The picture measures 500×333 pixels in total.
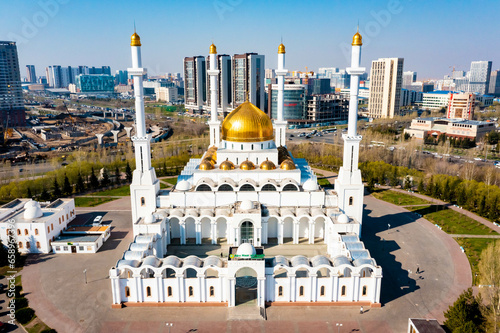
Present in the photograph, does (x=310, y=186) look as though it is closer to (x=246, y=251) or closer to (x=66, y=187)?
(x=246, y=251)

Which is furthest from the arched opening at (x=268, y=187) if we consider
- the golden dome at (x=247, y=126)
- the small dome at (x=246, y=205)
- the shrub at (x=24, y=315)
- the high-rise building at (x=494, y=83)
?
the high-rise building at (x=494, y=83)

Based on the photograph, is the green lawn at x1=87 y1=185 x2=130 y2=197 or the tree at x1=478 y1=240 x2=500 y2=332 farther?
the green lawn at x1=87 y1=185 x2=130 y2=197

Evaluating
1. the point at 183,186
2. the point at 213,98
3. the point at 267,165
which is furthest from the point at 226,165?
the point at 213,98

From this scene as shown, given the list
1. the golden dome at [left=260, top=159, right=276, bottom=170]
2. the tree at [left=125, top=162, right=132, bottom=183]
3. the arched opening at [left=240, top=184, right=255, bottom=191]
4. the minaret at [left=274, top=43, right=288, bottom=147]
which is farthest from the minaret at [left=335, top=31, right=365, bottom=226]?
the tree at [left=125, top=162, right=132, bottom=183]

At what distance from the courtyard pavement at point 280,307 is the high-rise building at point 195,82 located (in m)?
89.3

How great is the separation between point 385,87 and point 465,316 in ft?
296

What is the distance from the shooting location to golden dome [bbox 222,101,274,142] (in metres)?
32.8

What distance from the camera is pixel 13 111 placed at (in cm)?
8725

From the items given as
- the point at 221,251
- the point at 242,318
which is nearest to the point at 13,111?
the point at 221,251

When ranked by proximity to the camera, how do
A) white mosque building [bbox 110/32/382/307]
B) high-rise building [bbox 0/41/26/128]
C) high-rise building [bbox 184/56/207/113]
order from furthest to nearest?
high-rise building [bbox 184/56/207/113]
high-rise building [bbox 0/41/26/128]
white mosque building [bbox 110/32/382/307]

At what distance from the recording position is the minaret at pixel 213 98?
37.2 meters

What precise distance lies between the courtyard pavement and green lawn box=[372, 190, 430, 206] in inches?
305

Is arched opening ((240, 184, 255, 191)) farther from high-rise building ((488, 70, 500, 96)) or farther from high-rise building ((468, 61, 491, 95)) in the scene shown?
high-rise building ((488, 70, 500, 96))

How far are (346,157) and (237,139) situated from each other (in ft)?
32.9
